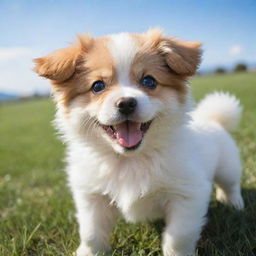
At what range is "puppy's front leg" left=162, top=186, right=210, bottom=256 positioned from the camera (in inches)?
106

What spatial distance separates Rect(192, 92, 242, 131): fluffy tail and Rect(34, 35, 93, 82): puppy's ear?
180 centimetres

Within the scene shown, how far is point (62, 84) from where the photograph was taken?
288 cm

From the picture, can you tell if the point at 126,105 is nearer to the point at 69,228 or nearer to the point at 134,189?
the point at 134,189

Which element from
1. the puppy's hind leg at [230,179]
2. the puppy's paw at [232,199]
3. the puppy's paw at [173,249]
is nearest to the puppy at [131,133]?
the puppy's paw at [173,249]

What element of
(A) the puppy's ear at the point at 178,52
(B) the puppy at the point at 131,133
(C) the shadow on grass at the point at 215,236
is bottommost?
(C) the shadow on grass at the point at 215,236

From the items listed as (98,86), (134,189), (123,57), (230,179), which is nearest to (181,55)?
(123,57)

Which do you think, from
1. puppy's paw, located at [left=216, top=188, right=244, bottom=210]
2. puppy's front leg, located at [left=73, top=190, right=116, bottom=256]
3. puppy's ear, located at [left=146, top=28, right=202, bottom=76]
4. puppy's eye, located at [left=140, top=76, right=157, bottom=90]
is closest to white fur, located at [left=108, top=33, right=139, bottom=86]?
puppy's eye, located at [left=140, top=76, right=157, bottom=90]

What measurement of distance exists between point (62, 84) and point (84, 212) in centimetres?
96

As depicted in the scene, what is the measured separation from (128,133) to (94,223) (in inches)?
29.8

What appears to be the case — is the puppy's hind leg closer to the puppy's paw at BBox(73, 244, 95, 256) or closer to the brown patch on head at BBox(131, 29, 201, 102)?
the brown patch on head at BBox(131, 29, 201, 102)

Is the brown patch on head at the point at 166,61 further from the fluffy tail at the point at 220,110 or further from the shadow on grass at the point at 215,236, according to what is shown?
the fluffy tail at the point at 220,110

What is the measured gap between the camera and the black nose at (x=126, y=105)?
2.46 m

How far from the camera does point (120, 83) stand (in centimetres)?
267

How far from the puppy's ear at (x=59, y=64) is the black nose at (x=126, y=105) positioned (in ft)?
1.72
